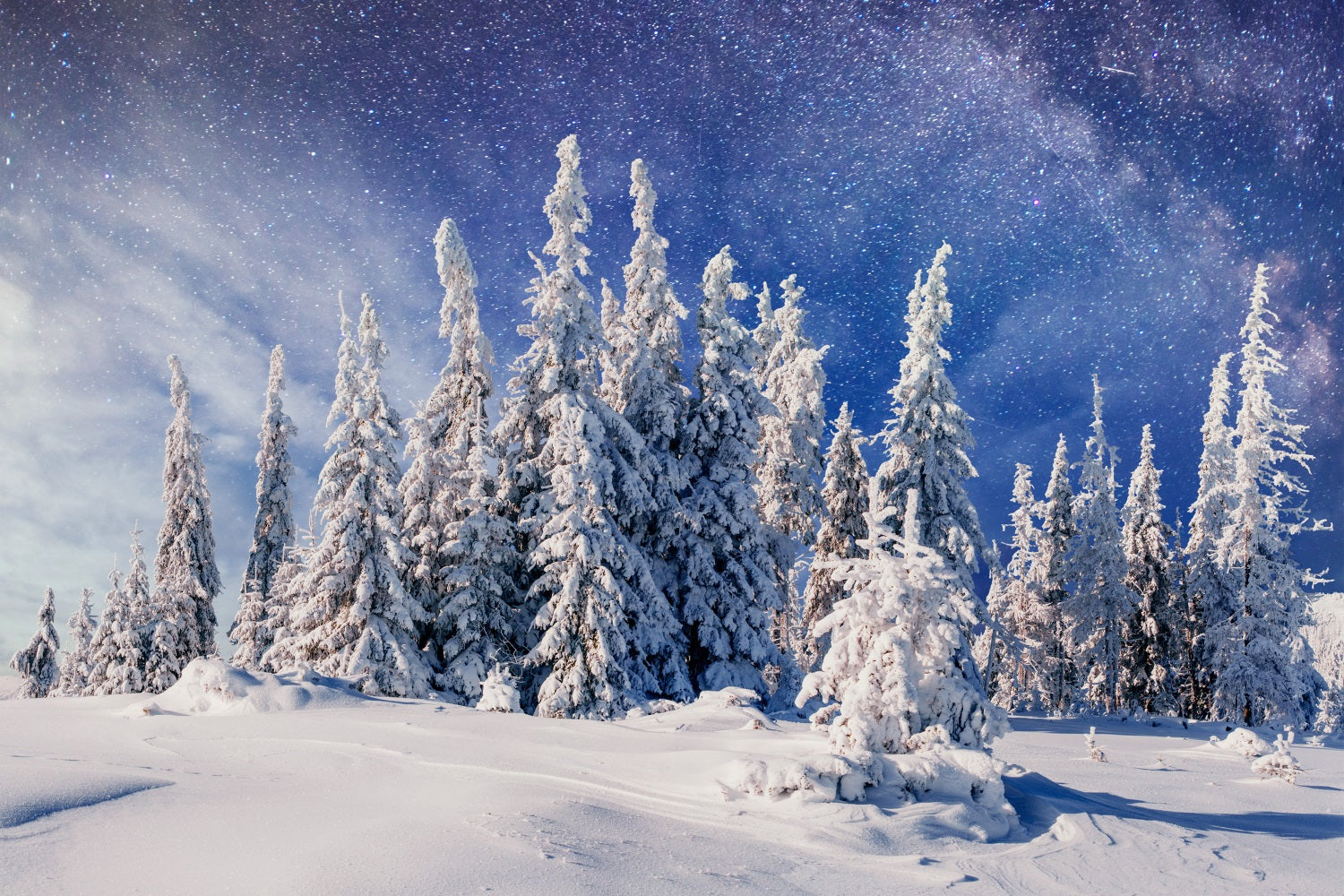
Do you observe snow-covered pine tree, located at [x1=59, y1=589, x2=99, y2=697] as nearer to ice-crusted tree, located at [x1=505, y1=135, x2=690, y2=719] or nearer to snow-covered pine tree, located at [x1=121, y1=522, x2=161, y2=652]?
snow-covered pine tree, located at [x1=121, y1=522, x2=161, y2=652]

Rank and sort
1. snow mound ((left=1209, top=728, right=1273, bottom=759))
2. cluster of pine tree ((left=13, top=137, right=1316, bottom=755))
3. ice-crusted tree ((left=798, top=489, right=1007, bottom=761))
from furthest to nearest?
cluster of pine tree ((left=13, top=137, right=1316, bottom=755)) → snow mound ((left=1209, top=728, right=1273, bottom=759)) → ice-crusted tree ((left=798, top=489, right=1007, bottom=761))

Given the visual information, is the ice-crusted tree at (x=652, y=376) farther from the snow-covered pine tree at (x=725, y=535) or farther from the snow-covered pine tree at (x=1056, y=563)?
the snow-covered pine tree at (x=1056, y=563)

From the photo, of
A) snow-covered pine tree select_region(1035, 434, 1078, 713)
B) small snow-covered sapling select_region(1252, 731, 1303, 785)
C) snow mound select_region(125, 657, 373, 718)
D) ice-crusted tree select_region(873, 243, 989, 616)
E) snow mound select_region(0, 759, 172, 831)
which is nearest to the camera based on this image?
snow mound select_region(0, 759, 172, 831)

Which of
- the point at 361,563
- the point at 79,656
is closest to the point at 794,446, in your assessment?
the point at 361,563

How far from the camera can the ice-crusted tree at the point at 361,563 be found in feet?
61.4

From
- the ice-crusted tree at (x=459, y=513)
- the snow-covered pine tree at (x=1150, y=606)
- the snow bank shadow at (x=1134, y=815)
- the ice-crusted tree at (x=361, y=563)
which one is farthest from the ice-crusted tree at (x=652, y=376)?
the snow-covered pine tree at (x=1150, y=606)

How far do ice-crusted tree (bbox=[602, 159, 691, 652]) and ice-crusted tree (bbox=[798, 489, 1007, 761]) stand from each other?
1173cm

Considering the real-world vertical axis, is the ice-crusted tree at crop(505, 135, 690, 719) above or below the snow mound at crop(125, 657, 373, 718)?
above

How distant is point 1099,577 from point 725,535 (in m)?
21.7

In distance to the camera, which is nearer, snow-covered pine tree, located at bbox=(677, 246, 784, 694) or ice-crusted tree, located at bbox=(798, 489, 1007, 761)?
ice-crusted tree, located at bbox=(798, 489, 1007, 761)

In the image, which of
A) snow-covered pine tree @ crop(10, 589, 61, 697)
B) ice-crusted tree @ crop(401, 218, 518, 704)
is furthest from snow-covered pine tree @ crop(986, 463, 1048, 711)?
snow-covered pine tree @ crop(10, 589, 61, 697)

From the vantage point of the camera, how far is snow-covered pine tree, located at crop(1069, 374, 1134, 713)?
33.1 meters

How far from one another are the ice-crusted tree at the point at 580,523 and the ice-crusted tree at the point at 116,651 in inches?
689

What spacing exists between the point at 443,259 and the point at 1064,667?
38.4 m
